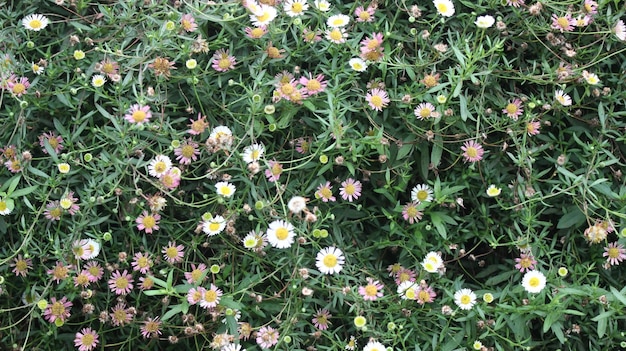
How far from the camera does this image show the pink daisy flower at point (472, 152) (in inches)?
77.4

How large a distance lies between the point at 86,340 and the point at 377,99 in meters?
1.01

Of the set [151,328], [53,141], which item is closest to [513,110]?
[151,328]

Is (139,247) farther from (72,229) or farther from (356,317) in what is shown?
(356,317)

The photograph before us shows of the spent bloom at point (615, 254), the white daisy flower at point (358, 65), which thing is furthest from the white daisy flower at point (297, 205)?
the spent bloom at point (615, 254)

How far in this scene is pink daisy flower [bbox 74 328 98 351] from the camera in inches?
74.6

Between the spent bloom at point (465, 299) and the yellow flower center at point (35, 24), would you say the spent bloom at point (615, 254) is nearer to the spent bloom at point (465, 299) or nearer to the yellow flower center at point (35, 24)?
the spent bloom at point (465, 299)

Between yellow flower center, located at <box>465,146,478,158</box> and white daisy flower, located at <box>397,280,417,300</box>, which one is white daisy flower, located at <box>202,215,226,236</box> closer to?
white daisy flower, located at <box>397,280,417,300</box>

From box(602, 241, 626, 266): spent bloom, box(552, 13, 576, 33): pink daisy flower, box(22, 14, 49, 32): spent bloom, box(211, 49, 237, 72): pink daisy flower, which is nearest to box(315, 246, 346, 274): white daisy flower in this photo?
box(211, 49, 237, 72): pink daisy flower

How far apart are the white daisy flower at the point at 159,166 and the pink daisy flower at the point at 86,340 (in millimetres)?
453

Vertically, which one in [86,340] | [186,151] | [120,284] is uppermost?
[186,151]

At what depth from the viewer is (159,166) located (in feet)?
6.20

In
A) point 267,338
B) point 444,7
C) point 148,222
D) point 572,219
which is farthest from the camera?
point 444,7

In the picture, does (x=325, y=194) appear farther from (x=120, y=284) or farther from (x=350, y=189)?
(x=120, y=284)

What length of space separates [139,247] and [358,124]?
27.2 inches
